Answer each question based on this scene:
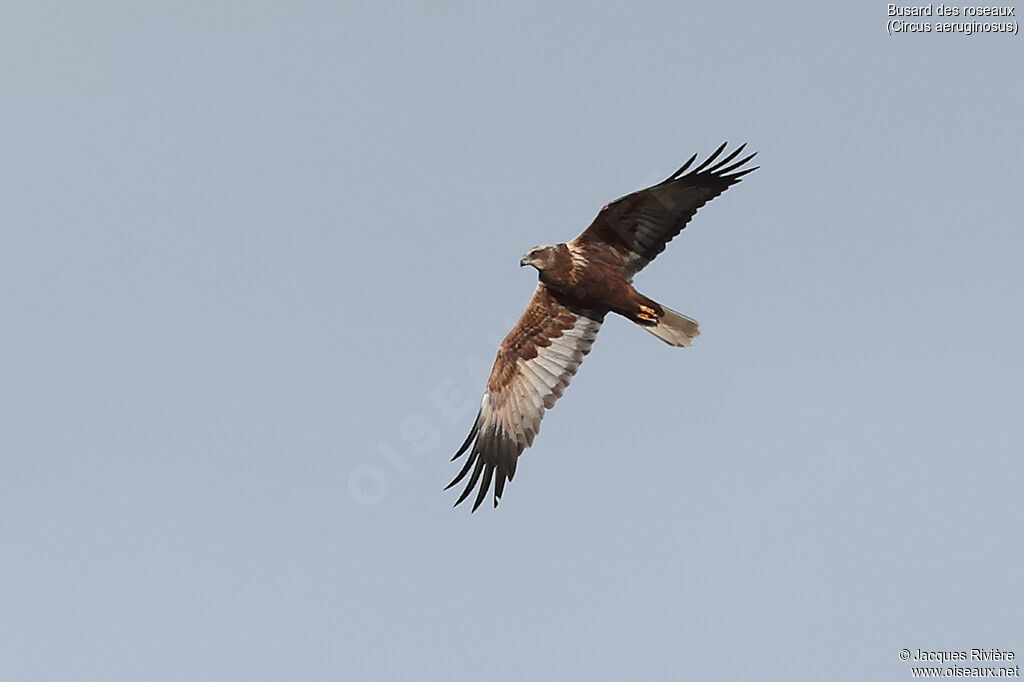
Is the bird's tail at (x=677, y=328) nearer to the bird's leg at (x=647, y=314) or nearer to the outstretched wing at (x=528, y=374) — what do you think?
the bird's leg at (x=647, y=314)

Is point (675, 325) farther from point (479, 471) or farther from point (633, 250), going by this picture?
point (479, 471)

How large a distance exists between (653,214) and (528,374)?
280 cm

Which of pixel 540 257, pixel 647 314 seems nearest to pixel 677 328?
pixel 647 314

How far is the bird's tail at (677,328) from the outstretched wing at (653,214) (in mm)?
677

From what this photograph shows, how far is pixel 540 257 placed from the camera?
16078mm

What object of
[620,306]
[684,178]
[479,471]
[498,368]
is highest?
[684,178]

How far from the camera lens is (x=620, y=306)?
16.4m

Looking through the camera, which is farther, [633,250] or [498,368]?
[498,368]

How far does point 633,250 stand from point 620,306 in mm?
718

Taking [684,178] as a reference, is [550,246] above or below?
below

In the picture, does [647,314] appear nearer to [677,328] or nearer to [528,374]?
[677,328]

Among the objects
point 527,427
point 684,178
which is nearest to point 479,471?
point 527,427

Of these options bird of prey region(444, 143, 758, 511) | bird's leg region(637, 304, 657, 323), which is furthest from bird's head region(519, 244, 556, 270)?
bird's leg region(637, 304, 657, 323)

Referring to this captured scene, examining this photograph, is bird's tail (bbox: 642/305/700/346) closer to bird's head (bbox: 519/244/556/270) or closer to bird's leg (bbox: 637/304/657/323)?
bird's leg (bbox: 637/304/657/323)
